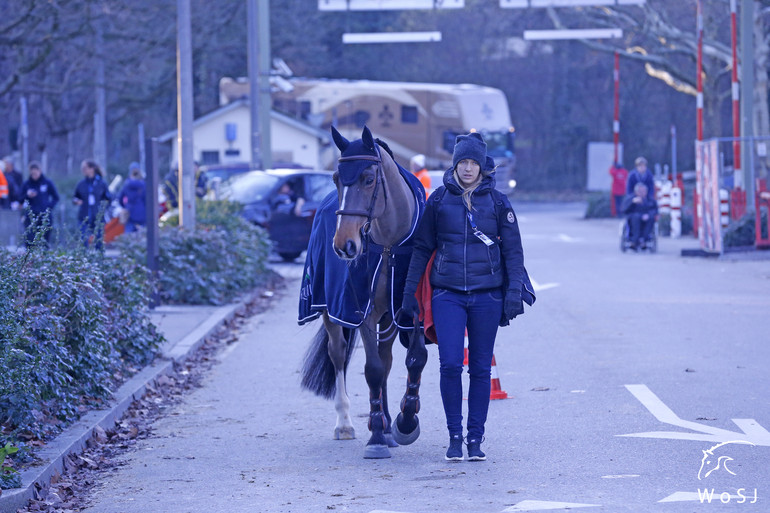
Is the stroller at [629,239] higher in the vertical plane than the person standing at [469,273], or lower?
lower

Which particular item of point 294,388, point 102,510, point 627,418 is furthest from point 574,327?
point 102,510

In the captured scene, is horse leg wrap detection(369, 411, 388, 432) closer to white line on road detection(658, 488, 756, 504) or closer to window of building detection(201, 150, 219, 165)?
white line on road detection(658, 488, 756, 504)

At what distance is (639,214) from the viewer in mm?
24109

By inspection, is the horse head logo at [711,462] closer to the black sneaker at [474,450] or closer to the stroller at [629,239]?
the black sneaker at [474,450]

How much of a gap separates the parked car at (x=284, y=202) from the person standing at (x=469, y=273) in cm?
1537

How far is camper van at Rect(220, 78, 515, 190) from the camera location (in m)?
46.8

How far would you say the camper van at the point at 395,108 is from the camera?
46.8 m

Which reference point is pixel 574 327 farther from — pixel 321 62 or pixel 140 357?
pixel 321 62

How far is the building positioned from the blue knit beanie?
123ft

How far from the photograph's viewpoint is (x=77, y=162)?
52188mm

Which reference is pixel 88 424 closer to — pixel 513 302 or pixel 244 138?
pixel 513 302

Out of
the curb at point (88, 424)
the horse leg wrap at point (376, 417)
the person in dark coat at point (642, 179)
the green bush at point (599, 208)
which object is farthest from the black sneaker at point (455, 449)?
the green bush at point (599, 208)

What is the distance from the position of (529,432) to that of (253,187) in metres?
15.7

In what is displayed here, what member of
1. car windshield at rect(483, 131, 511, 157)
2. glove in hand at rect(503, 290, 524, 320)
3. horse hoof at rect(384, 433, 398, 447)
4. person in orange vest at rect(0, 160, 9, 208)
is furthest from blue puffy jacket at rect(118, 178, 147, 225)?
car windshield at rect(483, 131, 511, 157)
